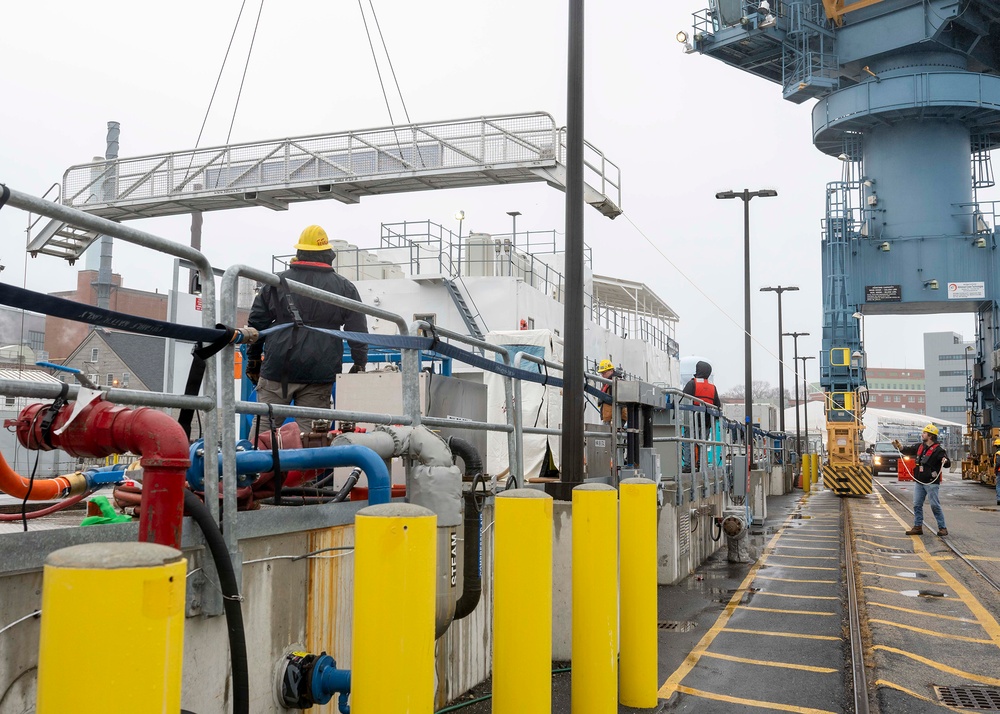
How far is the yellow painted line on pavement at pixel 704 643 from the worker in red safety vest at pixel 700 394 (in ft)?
5.69

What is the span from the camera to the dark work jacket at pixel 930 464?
47.1 feet

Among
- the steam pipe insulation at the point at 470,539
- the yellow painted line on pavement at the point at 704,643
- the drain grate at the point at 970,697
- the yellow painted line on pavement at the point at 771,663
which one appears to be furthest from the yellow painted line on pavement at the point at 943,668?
the steam pipe insulation at the point at 470,539

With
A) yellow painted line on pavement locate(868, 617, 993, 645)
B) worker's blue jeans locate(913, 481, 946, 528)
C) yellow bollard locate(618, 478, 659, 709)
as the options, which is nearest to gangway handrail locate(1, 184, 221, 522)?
yellow bollard locate(618, 478, 659, 709)

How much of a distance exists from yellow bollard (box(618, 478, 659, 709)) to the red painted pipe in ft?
9.93

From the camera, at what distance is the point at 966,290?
112 feet

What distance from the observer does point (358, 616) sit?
2799 millimetres

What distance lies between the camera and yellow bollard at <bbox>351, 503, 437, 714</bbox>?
274 centimetres

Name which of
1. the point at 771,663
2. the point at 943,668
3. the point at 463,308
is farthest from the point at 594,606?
the point at 463,308

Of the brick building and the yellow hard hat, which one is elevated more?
the brick building

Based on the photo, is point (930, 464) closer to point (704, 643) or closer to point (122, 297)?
point (704, 643)

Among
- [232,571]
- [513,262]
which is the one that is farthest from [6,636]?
[513,262]

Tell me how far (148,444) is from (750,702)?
14.7 feet

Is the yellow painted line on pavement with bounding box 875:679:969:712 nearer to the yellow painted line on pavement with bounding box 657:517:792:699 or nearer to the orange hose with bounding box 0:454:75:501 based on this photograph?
the yellow painted line on pavement with bounding box 657:517:792:699

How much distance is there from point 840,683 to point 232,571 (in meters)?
4.82
